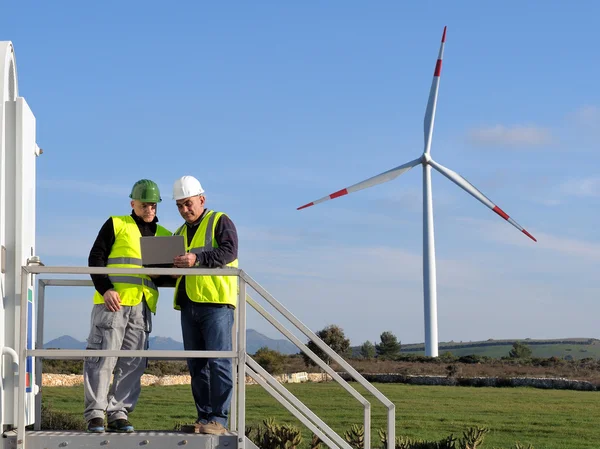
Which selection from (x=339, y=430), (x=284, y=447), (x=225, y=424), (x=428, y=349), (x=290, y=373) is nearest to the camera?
(x=225, y=424)

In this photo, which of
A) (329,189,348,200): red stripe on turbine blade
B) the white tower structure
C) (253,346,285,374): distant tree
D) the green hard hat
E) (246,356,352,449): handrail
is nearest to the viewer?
(246,356,352,449): handrail

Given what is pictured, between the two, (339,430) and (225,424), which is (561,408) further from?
(225,424)

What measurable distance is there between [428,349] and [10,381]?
41896 mm

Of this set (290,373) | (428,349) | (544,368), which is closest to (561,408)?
(428,349)

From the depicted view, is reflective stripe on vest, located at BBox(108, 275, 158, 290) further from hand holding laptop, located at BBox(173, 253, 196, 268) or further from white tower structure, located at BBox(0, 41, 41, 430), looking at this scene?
white tower structure, located at BBox(0, 41, 41, 430)

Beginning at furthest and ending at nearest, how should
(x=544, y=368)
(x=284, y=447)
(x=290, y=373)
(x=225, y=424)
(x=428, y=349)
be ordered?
(x=544, y=368)
(x=290, y=373)
(x=428, y=349)
(x=284, y=447)
(x=225, y=424)

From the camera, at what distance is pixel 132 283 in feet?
26.5

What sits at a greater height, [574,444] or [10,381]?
[10,381]

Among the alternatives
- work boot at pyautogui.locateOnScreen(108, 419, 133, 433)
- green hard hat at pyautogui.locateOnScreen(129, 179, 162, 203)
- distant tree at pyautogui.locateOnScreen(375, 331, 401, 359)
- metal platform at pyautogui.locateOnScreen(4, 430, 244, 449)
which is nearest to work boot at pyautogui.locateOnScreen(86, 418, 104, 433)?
work boot at pyautogui.locateOnScreen(108, 419, 133, 433)

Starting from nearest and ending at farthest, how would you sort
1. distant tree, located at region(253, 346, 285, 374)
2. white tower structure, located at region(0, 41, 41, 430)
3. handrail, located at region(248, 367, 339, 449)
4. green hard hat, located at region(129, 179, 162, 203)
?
white tower structure, located at region(0, 41, 41, 430)
handrail, located at region(248, 367, 339, 449)
green hard hat, located at region(129, 179, 162, 203)
distant tree, located at region(253, 346, 285, 374)

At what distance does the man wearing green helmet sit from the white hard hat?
20 centimetres

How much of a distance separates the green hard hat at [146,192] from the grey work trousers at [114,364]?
2.93 feet

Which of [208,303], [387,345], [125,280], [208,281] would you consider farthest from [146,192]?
[387,345]

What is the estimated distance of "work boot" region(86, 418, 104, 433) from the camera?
7.76 metres
